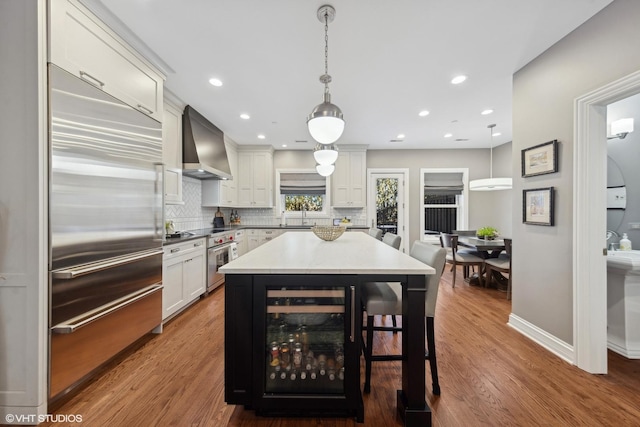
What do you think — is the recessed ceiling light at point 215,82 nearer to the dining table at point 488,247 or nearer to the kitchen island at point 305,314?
the kitchen island at point 305,314

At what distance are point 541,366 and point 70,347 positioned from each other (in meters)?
3.37

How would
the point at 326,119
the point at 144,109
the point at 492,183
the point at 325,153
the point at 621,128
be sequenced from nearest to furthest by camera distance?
the point at 326,119 → the point at 144,109 → the point at 621,128 → the point at 325,153 → the point at 492,183

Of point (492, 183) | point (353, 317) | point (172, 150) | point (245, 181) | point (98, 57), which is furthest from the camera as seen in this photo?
point (245, 181)

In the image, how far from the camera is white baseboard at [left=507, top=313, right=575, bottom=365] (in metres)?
2.12

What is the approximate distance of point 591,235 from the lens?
1985 millimetres

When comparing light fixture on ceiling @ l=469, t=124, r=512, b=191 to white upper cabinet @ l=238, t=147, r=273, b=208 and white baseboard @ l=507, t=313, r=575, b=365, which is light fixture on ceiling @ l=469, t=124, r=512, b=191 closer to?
white baseboard @ l=507, t=313, r=575, b=365

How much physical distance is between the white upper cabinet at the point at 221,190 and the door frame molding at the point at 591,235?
4.73 meters

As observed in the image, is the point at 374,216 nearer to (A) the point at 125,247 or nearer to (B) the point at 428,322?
(B) the point at 428,322

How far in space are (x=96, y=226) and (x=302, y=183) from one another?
4.45 meters

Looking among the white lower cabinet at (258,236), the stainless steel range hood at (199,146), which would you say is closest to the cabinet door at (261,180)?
the white lower cabinet at (258,236)

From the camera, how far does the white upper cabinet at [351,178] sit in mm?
5738

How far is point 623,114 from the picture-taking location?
2.63 meters

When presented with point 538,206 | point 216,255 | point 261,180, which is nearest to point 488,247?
point 538,206

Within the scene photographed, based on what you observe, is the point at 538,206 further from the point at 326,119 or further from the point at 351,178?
the point at 351,178
